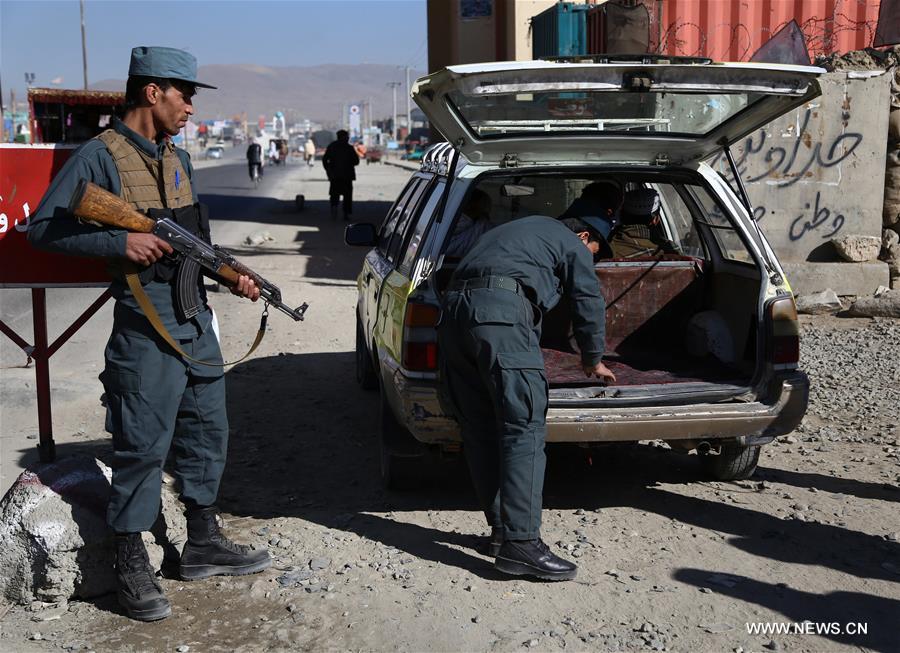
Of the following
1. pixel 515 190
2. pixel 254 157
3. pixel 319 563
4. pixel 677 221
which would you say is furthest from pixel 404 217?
pixel 254 157

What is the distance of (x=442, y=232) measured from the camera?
4742mm

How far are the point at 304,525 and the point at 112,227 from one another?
177cm

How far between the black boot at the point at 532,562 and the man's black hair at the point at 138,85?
2.25 metres

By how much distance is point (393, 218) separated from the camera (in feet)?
21.2

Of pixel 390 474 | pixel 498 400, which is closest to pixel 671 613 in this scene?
pixel 498 400

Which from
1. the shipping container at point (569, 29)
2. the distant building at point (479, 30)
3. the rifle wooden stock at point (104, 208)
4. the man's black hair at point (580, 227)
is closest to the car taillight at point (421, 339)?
the man's black hair at point (580, 227)

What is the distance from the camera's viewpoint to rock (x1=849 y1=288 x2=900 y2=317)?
9727mm

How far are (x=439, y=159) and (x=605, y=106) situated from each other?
1.30 m

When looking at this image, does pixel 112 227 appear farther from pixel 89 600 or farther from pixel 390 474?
pixel 390 474

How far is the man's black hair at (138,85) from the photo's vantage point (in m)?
3.78

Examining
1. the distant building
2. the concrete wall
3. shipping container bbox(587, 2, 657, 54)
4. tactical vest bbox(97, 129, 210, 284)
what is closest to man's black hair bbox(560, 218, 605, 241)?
tactical vest bbox(97, 129, 210, 284)

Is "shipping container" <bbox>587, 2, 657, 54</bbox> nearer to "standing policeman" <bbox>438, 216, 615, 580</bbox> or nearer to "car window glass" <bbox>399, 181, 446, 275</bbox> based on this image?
"car window glass" <bbox>399, 181, 446, 275</bbox>

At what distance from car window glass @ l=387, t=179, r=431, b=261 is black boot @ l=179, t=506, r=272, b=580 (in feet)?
6.37

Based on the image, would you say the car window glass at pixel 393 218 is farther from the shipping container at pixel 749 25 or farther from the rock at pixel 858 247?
the shipping container at pixel 749 25
